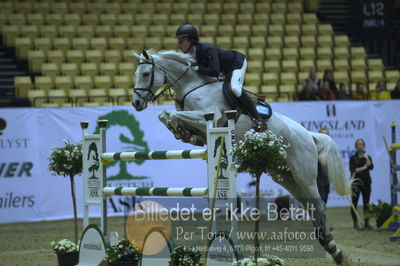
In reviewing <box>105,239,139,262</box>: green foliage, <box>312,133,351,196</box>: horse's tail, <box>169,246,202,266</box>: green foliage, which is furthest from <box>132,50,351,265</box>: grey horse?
<box>169,246,202,266</box>: green foliage

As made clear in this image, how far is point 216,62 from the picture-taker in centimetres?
665

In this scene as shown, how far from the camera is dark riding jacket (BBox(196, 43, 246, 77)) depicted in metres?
6.65

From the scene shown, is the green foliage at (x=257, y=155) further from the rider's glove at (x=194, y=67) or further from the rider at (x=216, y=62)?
the rider's glove at (x=194, y=67)

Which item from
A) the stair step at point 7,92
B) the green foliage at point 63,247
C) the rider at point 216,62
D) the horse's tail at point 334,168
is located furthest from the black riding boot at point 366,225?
the stair step at point 7,92

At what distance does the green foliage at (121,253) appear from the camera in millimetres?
5820

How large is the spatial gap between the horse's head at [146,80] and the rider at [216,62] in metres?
0.36

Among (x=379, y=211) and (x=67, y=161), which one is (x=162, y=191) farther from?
(x=379, y=211)

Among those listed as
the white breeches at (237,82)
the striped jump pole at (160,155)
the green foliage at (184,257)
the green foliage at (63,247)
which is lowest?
the green foliage at (63,247)

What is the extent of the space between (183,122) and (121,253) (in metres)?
1.38

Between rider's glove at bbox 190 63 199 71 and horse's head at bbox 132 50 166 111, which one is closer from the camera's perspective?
horse's head at bbox 132 50 166 111

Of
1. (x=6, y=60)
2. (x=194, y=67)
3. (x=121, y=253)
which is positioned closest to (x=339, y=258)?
(x=121, y=253)

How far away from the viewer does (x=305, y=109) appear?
12.4 metres

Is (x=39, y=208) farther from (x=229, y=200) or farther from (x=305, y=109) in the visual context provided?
(x=229, y=200)

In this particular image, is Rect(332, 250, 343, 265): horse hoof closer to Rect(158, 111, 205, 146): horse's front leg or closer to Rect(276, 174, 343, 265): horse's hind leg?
Rect(276, 174, 343, 265): horse's hind leg
